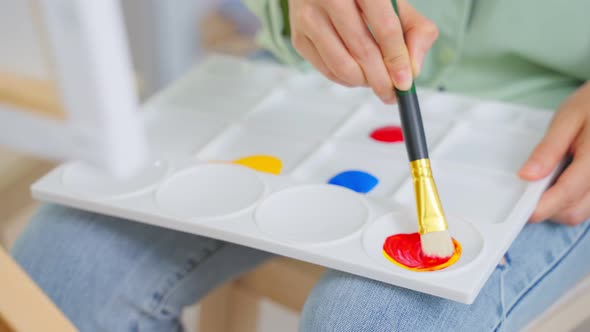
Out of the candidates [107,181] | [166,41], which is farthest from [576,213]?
[166,41]

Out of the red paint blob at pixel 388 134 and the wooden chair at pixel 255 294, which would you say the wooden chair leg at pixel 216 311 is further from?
the red paint blob at pixel 388 134

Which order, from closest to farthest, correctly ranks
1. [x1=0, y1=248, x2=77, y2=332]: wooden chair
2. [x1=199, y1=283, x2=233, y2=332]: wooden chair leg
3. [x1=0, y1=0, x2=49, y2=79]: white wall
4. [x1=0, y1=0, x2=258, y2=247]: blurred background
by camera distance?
1. [x1=0, y1=0, x2=49, y2=79]: white wall
2. [x1=0, y1=248, x2=77, y2=332]: wooden chair
3. [x1=199, y1=283, x2=233, y2=332]: wooden chair leg
4. [x1=0, y1=0, x2=258, y2=247]: blurred background

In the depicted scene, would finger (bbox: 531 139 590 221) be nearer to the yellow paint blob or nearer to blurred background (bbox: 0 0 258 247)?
the yellow paint blob

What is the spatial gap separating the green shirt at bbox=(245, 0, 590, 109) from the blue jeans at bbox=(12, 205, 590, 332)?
0.15 m

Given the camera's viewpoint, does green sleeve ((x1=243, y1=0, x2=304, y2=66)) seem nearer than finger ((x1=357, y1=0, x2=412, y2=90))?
No

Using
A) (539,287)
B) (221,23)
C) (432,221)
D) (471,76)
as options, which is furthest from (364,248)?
(221,23)

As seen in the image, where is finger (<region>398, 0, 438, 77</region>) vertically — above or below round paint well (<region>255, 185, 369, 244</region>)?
above

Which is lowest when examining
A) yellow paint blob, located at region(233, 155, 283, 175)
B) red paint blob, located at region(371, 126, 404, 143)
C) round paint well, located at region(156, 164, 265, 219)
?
red paint blob, located at region(371, 126, 404, 143)

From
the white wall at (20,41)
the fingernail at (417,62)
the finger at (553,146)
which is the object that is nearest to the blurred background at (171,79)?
the white wall at (20,41)

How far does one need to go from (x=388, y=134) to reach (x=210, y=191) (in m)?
0.17

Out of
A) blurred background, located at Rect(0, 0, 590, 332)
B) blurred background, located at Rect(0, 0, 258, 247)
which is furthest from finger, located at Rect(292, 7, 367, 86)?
blurred background, located at Rect(0, 0, 258, 247)

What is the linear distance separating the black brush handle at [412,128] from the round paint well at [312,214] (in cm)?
6

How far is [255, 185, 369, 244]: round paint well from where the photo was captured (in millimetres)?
501

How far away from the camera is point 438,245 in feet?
1.54
